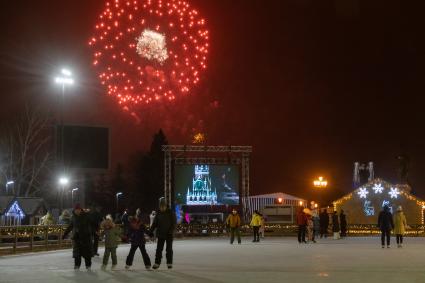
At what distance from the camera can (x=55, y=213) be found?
155ft

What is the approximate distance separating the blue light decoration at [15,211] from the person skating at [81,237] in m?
35.7

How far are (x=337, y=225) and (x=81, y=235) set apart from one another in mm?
23042

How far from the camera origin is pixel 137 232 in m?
16.9

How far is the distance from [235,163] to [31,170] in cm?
1839

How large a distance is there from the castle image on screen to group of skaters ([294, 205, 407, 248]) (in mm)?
12568

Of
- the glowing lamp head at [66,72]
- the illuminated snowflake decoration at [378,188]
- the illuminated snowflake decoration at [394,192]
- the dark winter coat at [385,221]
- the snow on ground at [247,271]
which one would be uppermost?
the glowing lamp head at [66,72]

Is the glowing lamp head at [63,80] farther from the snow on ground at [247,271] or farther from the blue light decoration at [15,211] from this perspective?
the blue light decoration at [15,211]

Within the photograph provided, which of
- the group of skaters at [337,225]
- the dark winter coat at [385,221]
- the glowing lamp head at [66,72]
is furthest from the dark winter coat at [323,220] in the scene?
the glowing lamp head at [66,72]

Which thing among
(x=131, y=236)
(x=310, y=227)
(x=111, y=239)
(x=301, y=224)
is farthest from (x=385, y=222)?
(x=111, y=239)

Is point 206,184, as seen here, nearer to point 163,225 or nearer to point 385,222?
point 385,222

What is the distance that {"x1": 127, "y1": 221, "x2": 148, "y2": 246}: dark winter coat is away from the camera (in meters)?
16.7

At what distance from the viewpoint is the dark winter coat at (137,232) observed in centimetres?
1670

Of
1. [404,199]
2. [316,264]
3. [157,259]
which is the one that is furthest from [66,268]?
[404,199]

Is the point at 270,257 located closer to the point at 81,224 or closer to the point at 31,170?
A: the point at 81,224
